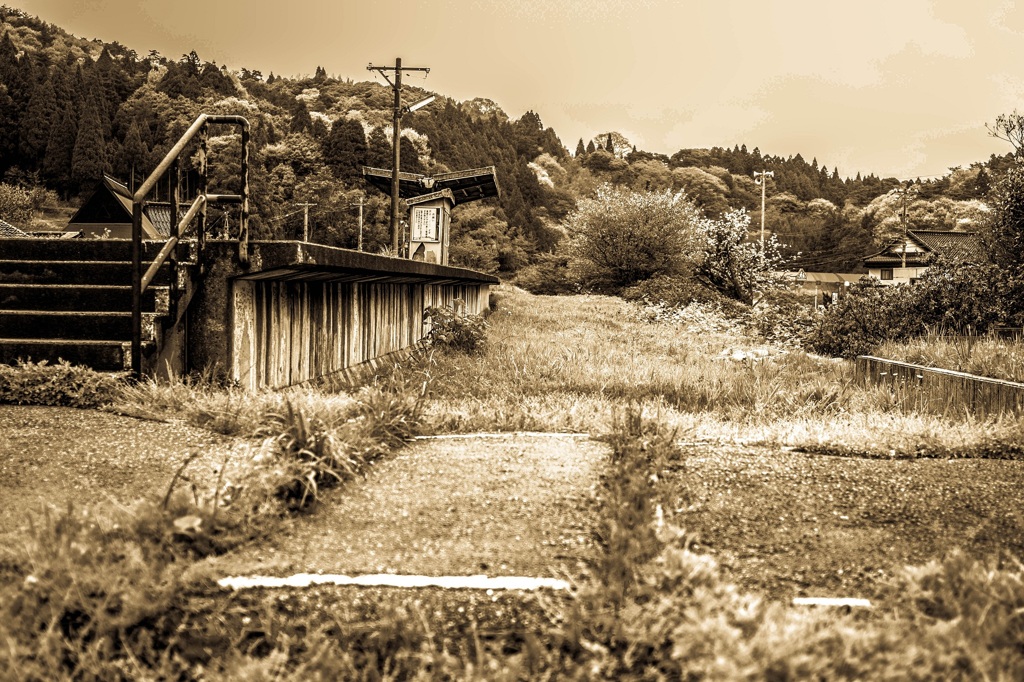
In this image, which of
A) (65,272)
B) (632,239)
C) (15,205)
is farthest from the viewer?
(15,205)

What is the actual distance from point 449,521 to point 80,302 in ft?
13.6

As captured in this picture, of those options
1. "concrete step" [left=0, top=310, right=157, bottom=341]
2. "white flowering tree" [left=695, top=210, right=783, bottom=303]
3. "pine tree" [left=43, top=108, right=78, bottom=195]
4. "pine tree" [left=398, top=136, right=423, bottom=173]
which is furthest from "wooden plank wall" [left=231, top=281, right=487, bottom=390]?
"pine tree" [left=43, top=108, right=78, bottom=195]

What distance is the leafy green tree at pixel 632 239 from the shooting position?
100 ft

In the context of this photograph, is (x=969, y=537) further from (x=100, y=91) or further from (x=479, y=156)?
(x=100, y=91)

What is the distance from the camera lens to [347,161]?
243 feet

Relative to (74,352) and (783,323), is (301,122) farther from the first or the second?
(74,352)

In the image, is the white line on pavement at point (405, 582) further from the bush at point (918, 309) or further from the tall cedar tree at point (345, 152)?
the tall cedar tree at point (345, 152)

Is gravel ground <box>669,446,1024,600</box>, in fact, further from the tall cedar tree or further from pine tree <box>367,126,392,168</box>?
the tall cedar tree

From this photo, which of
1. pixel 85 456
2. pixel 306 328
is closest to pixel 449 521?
pixel 85 456

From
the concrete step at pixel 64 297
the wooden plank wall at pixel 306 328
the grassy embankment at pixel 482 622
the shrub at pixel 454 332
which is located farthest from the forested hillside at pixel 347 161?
the grassy embankment at pixel 482 622

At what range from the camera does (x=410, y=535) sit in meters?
2.97

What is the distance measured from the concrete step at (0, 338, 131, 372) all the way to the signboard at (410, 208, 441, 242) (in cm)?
1784

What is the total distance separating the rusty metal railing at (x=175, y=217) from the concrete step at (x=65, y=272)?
0.59m

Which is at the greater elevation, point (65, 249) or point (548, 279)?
point (548, 279)
